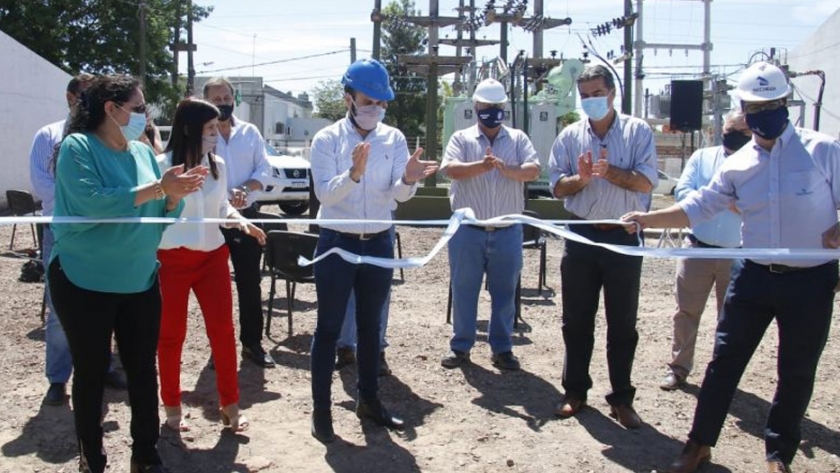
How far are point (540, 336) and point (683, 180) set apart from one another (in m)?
2.15

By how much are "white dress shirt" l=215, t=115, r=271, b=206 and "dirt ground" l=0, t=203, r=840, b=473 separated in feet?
4.46

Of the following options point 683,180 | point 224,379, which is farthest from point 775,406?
point 224,379

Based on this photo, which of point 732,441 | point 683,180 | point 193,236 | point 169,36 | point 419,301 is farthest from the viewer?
point 169,36

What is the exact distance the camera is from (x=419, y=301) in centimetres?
848

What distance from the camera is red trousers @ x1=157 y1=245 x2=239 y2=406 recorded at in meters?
4.38

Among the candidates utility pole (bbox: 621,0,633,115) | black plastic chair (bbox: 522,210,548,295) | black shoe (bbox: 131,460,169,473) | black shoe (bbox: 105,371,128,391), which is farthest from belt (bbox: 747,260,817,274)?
utility pole (bbox: 621,0,633,115)

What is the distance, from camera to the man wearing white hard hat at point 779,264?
3848mm

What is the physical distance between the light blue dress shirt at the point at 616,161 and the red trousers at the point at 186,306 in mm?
2133

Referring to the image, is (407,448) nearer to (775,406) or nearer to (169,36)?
(775,406)

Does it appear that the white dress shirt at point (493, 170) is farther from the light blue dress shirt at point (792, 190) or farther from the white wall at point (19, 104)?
the white wall at point (19, 104)

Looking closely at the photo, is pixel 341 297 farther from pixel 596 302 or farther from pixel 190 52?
pixel 190 52

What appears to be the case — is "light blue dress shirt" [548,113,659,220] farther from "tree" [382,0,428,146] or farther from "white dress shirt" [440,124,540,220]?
"tree" [382,0,428,146]

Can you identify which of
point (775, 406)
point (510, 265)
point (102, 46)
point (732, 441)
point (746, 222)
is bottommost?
point (732, 441)

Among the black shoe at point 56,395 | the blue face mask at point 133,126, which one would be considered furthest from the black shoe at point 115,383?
the blue face mask at point 133,126
